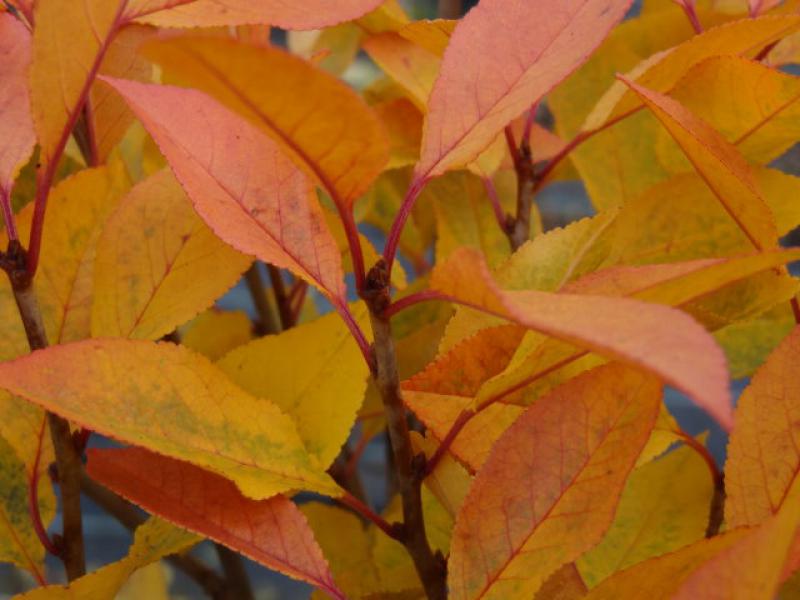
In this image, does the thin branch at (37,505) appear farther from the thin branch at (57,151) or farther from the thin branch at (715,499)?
the thin branch at (715,499)

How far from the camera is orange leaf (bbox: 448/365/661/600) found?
12.9 inches

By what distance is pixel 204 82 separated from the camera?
0.87 feet

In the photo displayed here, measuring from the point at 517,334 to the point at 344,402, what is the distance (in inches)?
3.4

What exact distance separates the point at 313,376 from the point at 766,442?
18cm

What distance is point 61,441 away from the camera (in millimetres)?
423

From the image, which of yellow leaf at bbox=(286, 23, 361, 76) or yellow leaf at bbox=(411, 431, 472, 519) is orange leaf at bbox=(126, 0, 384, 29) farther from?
yellow leaf at bbox=(286, 23, 361, 76)

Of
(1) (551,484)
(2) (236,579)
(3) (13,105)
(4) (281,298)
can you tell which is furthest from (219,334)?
(1) (551,484)

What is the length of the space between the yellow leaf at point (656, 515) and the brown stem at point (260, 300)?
0.32 m

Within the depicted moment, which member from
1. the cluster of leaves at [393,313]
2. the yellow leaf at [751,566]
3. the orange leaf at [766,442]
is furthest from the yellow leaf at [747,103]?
the yellow leaf at [751,566]

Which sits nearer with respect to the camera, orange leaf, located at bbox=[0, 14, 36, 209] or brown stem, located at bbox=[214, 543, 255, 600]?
orange leaf, located at bbox=[0, 14, 36, 209]

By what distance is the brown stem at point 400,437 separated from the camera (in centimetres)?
34

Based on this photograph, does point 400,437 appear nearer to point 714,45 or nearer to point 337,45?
point 714,45

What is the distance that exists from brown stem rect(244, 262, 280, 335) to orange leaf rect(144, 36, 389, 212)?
1.32 feet

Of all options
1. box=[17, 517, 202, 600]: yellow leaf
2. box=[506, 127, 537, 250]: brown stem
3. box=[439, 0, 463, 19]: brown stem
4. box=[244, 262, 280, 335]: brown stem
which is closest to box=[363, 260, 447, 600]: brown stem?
box=[17, 517, 202, 600]: yellow leaf
